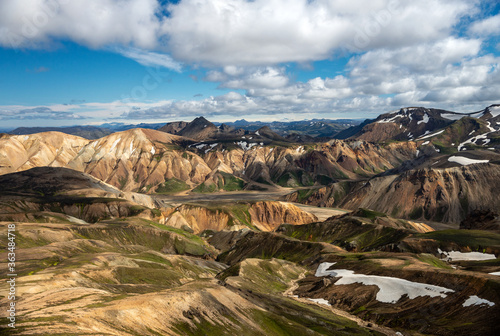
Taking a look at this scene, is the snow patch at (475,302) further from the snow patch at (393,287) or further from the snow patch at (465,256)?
the snow patch at (465,256)

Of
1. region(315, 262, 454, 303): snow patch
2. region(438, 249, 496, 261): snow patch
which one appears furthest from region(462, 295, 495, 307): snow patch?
region(438, 249, 496, 261): snow patch

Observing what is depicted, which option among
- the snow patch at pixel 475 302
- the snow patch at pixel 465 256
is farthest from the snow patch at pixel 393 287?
the snow patch at pixel 465 256

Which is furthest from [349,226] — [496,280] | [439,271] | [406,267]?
[496,280]

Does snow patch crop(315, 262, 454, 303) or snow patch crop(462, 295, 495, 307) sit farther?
snow patch crop(315, 262, 454, 303)

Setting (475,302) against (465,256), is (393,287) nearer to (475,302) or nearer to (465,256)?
(475,302)

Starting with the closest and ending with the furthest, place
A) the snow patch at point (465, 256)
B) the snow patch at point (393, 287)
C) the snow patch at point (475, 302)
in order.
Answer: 1. the snow patch at point (475, 302)
2. the snow patch at point (393, 287)
3. the snow patch at point (465, 256)

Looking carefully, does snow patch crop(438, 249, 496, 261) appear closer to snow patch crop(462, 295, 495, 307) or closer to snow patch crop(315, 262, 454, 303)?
snow patch crop(315, 262, 454, 303)

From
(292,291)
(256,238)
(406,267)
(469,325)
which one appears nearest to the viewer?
(469,325)

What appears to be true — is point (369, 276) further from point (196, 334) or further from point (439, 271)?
point (196, 334)
